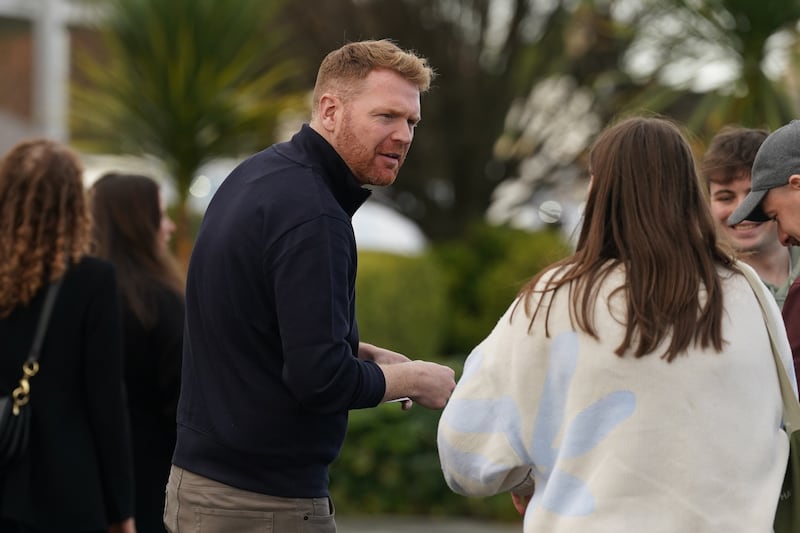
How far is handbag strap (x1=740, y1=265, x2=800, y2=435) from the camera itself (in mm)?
2900

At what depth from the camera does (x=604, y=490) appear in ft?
9.29

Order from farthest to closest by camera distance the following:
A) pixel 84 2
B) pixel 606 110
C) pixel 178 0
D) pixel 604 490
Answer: pixel 606 110 → pixel 84 2 → pixel 178 0 → pixel 604 490

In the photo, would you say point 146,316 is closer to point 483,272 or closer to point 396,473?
point 396,473

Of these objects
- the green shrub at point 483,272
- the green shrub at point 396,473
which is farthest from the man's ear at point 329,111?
the green shrub at point 483,272

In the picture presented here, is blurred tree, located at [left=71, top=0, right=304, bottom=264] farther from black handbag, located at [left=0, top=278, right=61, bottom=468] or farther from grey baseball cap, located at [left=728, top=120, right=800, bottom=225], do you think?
grey baseball cap, located at [left=728, top=120, right=800, bottom=225]

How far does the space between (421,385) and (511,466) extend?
0.39m

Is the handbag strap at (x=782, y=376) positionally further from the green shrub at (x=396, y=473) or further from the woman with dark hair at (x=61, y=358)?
the green shrub at (x=396, y=473)

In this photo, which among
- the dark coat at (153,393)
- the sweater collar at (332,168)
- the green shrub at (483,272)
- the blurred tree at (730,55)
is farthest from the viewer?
the green shrub at (483,272)

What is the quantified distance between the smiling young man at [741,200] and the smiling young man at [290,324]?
1364 mm

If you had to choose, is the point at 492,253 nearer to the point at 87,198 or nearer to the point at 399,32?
the point at 399,32

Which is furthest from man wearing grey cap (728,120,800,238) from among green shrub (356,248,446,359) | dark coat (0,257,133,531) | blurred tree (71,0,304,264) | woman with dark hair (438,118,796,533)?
green shrub (356,248,446,359)

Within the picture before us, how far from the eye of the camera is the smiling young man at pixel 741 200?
14.0 ft

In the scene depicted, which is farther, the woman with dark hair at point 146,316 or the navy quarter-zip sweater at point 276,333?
the woman with dark hair at point 146,316

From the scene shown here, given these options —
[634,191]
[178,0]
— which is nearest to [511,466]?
[634,191]
